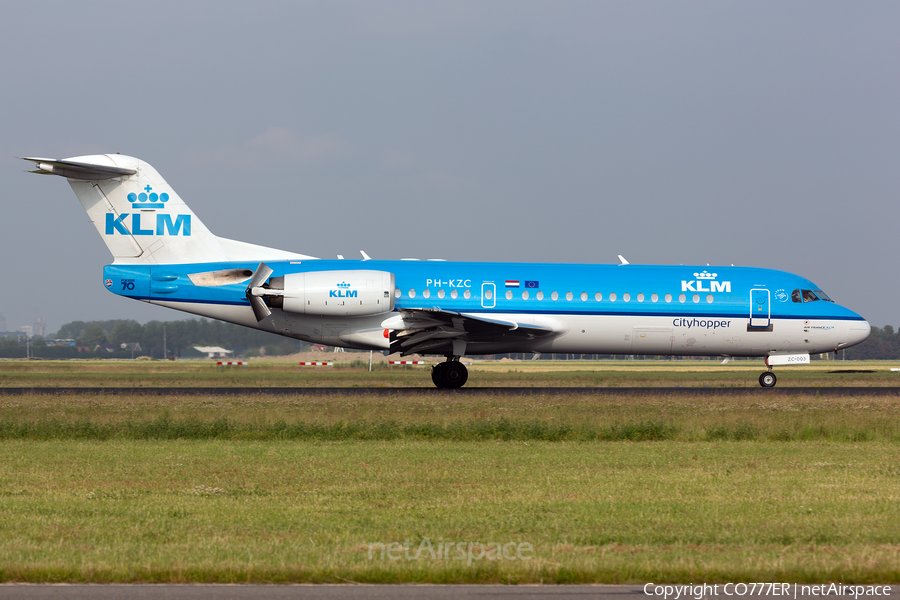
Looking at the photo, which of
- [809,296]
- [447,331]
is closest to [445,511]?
[447,331]

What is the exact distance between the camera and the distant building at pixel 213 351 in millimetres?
109500

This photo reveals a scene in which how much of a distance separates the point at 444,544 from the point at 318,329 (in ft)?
61.1

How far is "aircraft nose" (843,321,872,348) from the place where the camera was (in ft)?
91.2

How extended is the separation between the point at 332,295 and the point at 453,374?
15.1 ft

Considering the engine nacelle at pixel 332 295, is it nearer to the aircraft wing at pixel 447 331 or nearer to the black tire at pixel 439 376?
the aircraft wing at pixel 447 331

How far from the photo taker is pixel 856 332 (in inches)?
1097

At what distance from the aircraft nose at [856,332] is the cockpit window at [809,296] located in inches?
55.1

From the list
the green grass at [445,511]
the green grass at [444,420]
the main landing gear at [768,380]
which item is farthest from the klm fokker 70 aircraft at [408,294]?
the green grass at [445,511]

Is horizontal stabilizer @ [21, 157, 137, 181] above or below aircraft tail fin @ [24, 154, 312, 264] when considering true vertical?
above

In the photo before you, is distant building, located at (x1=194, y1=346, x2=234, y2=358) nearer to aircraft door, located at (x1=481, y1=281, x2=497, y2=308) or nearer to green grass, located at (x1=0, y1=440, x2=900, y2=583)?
aircraft door, located at (x1=481, y1=281, x2=497, y2=308)

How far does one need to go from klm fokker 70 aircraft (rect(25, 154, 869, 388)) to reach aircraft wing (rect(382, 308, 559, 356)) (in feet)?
0.17

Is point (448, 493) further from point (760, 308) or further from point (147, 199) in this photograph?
point (760, 308)

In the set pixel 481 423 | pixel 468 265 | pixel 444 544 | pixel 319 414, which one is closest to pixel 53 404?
pixel 319 414

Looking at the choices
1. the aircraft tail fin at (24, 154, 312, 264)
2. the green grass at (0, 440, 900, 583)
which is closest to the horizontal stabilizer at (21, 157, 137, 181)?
the aircraft tail fin at (24, 154, 312, 264)
